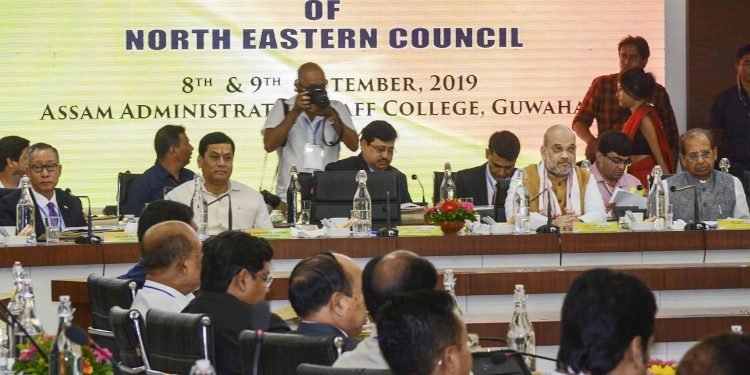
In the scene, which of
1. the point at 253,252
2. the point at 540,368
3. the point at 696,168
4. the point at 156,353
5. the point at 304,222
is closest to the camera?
the point at 156,353

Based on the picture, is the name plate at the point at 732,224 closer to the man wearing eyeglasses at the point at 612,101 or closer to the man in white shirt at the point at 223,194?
the man in white shirt at the point at 223,194

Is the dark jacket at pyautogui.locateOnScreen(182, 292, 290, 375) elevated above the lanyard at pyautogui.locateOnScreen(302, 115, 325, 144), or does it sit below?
below

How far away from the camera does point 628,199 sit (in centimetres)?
729

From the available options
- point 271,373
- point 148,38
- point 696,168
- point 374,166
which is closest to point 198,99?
point 148,38

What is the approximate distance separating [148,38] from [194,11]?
394 millimetres

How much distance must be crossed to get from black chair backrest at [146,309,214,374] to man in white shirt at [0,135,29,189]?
168 inches

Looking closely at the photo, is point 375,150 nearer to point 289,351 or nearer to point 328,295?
point 328,295

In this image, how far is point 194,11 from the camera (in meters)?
10.1

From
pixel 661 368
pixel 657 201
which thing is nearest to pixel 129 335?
pixel 661 368

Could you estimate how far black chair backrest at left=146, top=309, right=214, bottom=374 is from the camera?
11.7 ft

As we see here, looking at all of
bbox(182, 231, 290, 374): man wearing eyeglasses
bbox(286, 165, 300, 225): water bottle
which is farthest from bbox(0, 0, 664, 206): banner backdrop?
bbox(182, 231, 290, 374): man wearing eyeglasses

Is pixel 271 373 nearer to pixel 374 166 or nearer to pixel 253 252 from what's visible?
pixel 253 252

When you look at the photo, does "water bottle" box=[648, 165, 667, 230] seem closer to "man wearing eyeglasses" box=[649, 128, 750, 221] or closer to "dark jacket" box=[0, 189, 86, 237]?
"man wearing eyeglasses" box=[649, 128, 750, 221]

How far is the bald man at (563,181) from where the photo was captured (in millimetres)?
7207
